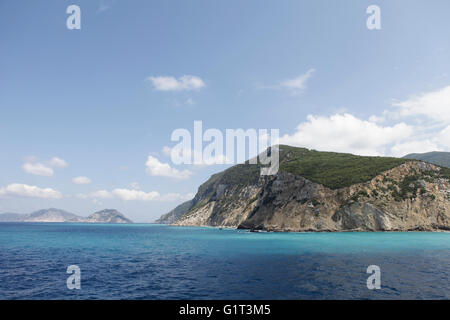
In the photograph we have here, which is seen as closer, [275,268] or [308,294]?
[308,294]

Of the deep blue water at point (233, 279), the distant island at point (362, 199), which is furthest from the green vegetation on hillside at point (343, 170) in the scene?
the deep blue water at point (233, 279)

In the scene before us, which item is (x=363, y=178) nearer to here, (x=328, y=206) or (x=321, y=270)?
(x=328, y=206)

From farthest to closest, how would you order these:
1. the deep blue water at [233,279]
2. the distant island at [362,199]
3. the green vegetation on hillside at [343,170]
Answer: the green vegetation on hillside at [343,170] < the distant island at [362,199] < the deep blue water at [233,279]

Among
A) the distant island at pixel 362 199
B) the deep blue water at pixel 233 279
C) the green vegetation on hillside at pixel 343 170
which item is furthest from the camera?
the green vegetation on hillside at pixel 343 170

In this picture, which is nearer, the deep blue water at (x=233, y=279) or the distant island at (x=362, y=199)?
the deep blue water at (x=233, y=279)

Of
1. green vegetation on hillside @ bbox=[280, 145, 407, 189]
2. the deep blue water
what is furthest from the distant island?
the deep blue water

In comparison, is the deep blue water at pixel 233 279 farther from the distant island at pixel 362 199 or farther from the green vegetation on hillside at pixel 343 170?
the green vegetation on hillside at pixel 343 170

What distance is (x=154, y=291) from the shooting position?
24.5 m

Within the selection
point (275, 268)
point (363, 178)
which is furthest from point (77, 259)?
point (363, 178)

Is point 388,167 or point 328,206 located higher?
point 388,167

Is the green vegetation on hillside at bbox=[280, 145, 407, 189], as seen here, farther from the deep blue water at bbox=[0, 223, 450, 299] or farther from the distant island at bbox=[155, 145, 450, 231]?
the deep blue water at bbox=[0, 223, 450, 299]

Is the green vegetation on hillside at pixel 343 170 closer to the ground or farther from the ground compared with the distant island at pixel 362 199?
farther from the ground
